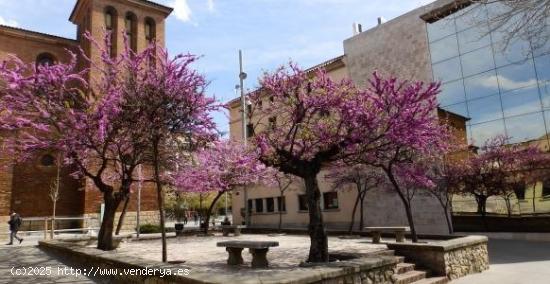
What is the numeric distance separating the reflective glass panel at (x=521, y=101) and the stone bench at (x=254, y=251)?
14469 mm

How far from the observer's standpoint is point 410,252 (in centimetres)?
1031

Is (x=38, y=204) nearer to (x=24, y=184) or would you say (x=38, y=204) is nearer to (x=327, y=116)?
(x=24, y=184)

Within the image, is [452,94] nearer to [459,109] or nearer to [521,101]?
[459,109]

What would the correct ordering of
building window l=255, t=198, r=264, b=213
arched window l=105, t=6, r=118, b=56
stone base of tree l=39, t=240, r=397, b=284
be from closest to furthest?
stone base of tree l=39, t=240, r=397, b=284 < arched window l=105, t=6, r=118, b=56 < building window l=255, t=198, r=264, b=213

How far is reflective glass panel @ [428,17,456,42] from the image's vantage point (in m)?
20.9

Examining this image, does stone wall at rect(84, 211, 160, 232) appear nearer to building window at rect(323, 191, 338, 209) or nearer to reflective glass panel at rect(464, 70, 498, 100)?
building window at rect(323, 191, 338, 209)

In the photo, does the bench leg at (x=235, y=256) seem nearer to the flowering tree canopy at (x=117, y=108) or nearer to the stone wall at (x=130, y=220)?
the flowering tree canopy at (x=117, y=108)

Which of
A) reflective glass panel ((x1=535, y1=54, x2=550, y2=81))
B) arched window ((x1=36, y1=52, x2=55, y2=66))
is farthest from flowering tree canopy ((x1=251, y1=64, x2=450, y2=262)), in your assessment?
arched window ((x1=36, y1=52, x2=55, y2=66))

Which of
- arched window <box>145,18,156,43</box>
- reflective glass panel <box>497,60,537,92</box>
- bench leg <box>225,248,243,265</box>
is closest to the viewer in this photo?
bench leg <box>225,248,243,265</box>

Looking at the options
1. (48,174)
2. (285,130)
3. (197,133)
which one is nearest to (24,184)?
(48,174)

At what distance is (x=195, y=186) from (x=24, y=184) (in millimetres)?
12978

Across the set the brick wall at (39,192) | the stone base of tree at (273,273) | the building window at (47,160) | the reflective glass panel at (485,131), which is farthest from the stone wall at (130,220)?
the reflective glass panel at (485,131)

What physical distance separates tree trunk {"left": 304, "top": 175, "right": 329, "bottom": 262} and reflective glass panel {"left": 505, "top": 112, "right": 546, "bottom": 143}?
1329 cm

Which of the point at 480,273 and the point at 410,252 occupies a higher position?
the point at 410,252
